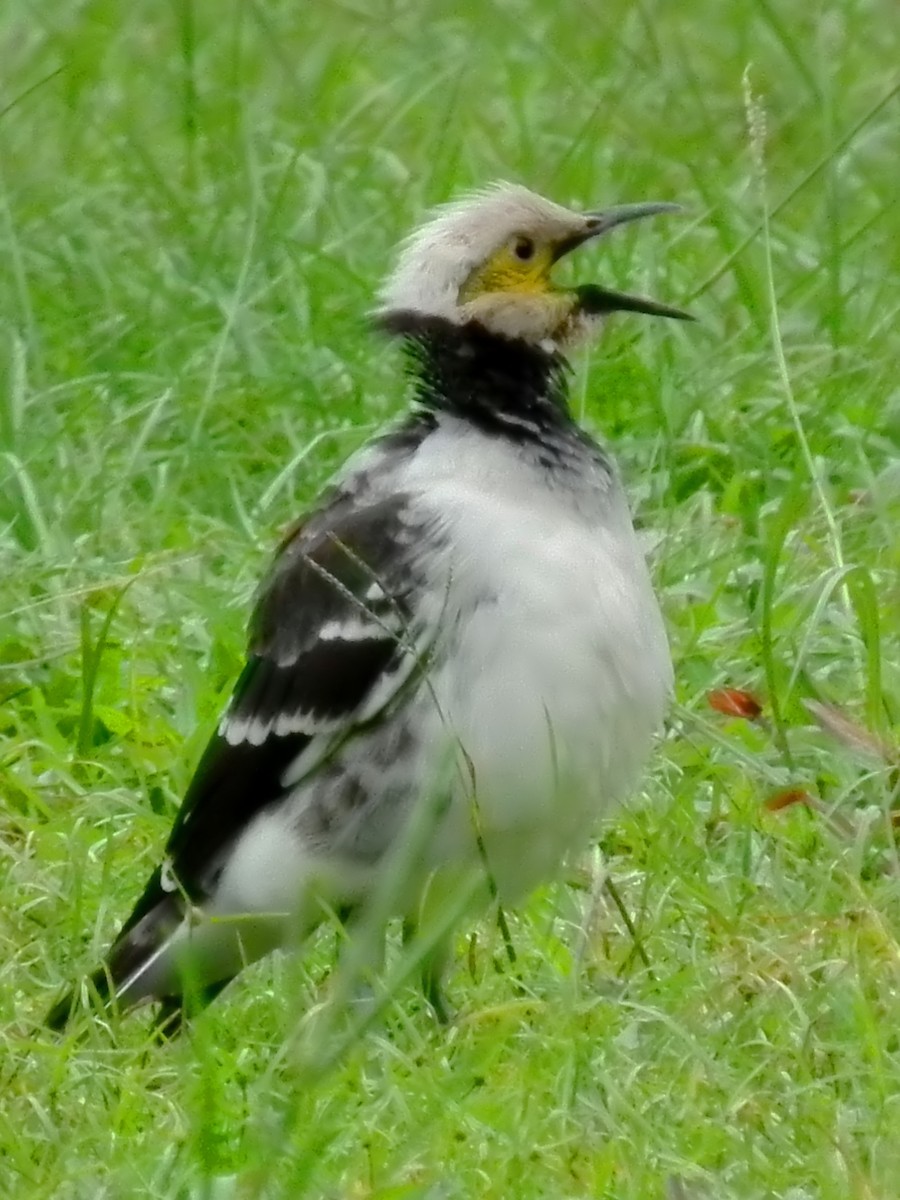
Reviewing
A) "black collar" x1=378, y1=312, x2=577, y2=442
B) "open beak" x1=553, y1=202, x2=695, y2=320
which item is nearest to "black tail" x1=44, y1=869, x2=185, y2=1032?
"black collar" x1=378, y1=312, x2=577, y2=442

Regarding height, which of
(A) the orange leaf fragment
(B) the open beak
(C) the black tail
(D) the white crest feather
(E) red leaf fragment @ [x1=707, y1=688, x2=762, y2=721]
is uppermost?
(D) the white crest feather

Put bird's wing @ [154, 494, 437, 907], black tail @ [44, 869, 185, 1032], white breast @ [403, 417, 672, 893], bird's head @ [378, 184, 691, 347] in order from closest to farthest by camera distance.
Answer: white breast @ [403, 417, 672, 893] → bird's wing @ [154, 494, 437, 907] → black tail @ [44, 869, 185, 1032] → bird's head @ [378, 184, 691, 347]

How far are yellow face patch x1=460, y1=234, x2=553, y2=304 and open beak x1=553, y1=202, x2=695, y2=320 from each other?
0.05 metres

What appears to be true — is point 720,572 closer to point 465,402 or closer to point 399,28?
point 465,402

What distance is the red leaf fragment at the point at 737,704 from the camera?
5.10 meters

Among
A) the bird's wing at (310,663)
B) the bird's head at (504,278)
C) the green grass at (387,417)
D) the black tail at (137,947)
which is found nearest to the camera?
the green grass at (387,417)

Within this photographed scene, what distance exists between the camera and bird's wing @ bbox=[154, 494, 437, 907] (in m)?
4.49

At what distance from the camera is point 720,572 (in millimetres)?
6168

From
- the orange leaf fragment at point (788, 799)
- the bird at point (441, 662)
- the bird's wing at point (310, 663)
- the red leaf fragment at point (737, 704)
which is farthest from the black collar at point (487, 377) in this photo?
the orange leaf fragment at point (788, 799)

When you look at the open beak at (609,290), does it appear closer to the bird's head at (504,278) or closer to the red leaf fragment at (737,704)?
the bird's head at (504,278)

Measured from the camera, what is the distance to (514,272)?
4922mm

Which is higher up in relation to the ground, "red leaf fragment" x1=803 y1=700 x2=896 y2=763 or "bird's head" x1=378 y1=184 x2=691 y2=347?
"bird's head" x1=378 y1=184 x2=691 y2=347

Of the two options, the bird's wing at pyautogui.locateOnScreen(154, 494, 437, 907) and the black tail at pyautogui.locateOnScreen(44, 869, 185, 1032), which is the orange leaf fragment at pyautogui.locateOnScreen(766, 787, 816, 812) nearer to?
the bird's wing at pyautogui.locateOnScreen(154, 494, 437, 907)

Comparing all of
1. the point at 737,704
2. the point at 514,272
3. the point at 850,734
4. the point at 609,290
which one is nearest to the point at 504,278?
the point at 514,272
